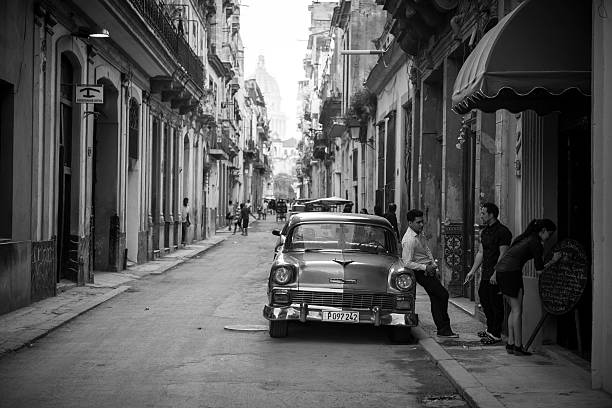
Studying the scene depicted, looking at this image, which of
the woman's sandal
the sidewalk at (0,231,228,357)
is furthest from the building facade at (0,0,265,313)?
the woman's sandal

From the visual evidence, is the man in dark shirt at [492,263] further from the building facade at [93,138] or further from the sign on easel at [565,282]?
the building facade at [93,138]

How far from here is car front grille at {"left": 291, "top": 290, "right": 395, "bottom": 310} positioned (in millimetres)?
10391

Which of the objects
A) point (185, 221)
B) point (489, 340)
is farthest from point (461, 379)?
point (185, 221)

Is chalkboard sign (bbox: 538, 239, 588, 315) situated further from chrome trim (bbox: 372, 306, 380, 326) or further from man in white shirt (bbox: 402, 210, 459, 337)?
chrome trim (bbox: 372, 306, 380, 326)

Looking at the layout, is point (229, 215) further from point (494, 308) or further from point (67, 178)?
point (494, 308)

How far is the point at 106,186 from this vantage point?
19.9 metres

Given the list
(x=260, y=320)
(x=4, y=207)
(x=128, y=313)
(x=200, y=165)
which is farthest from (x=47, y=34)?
(x=200, y=165)

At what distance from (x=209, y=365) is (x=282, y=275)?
1.98 m

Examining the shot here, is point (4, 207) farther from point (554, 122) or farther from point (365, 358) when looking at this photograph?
point (554, 122)

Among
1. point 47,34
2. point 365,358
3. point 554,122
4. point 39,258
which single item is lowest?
point 365,358

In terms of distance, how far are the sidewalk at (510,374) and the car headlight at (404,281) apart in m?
0.72

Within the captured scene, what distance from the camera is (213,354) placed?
955 centimetres

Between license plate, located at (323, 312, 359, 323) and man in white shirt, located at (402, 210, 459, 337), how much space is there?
1048 mm

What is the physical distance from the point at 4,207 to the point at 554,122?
→ 25.9 ft
